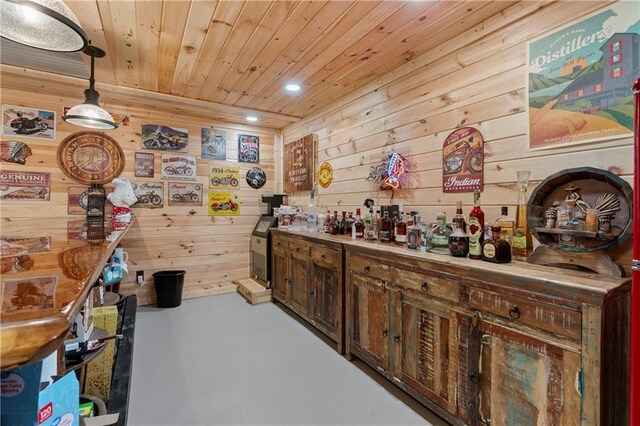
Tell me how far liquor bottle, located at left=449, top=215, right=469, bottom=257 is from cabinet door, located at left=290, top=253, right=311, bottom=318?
1517mm

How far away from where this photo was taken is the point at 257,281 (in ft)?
14.1

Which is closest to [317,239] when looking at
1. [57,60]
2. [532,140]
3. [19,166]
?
[532,140]

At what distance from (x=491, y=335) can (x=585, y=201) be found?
0.81m

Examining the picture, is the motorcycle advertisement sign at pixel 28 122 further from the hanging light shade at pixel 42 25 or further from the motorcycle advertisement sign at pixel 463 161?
the motorcycle advertisement sign at pixel 463 161

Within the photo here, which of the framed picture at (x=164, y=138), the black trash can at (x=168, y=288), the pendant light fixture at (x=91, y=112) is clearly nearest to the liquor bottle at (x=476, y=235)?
the pendant light fixture at (x=91, y=112)

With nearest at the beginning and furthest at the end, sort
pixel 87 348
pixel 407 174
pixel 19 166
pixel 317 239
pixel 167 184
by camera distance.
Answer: pixel 87 348 → pixel 407 174 → pixel 317 239 → pixel 19 166 → pixel 167 184

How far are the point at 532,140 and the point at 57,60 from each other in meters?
3.82

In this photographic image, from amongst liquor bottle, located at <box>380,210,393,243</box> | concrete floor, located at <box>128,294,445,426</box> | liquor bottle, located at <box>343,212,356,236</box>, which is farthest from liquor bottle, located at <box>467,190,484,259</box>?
liquor bottle, located at <box>343,212,356,236</box>

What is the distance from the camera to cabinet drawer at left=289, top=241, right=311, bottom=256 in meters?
3.00

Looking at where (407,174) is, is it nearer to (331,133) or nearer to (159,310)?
(331,133)

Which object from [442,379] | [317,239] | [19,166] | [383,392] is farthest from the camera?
[19,166]

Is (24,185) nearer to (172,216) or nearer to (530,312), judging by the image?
(172,216)

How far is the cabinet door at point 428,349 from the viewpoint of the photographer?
1.61 meters

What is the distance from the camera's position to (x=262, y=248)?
13.3 ft
